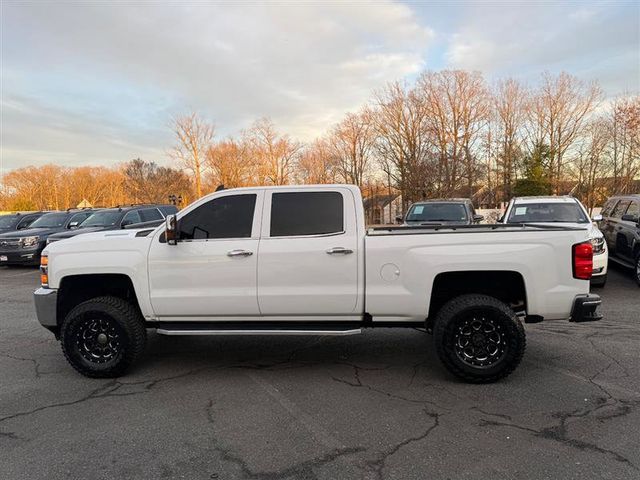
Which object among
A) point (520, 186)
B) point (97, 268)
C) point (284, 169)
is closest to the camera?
point (97, 268)

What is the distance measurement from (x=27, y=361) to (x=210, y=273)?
2.79 m

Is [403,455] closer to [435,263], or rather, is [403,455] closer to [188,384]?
[435,263]

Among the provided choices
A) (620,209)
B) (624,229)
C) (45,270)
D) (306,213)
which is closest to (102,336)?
(45,270)

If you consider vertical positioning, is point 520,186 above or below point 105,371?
above

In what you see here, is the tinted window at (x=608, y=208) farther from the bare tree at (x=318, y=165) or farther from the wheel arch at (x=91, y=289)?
the bare tree at (x=318, y=165)

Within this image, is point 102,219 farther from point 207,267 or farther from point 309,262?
point 309,262

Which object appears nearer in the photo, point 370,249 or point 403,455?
point 403,455

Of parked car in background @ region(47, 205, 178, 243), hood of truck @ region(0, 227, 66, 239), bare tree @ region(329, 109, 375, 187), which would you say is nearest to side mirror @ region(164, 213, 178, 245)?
parked car in background @ region(47, 205, 178, 243)

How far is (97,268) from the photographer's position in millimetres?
4758

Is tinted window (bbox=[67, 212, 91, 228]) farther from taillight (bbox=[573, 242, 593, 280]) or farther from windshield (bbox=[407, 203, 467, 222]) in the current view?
taillight (bbox=[573, 242, 593, 280])

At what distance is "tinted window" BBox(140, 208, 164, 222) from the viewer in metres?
15.6

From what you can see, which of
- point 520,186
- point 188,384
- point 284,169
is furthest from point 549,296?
point 284,169

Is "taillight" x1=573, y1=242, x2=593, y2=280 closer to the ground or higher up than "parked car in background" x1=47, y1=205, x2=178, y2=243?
closer to the ground

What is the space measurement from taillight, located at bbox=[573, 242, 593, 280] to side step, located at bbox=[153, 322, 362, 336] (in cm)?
213
